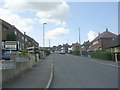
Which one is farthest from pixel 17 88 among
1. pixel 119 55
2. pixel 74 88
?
pixel 119 55

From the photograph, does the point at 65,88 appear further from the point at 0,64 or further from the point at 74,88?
the point at 0,64

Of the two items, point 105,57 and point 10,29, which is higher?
point 10,29

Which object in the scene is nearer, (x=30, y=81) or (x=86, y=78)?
(x=30, y=81)

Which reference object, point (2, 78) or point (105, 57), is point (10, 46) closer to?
point (2, 78)

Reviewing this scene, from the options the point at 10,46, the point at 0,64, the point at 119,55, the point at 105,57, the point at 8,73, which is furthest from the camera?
the point at 105,57

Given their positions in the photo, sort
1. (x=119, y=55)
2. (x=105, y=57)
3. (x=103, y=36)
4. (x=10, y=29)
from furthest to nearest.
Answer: (x=103, y=36) → (x=10, y=29) → (x=105, y=57) → (x=119, y=55)

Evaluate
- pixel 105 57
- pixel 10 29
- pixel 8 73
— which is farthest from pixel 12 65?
pixel 10 29

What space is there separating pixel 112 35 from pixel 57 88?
90.5 meters

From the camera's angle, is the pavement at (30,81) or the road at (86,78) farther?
the road at (86,78)

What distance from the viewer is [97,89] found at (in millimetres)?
13234

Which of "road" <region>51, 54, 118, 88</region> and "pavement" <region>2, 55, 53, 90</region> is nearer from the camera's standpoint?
"pavement" <region>2, 55, 53, 90</region>

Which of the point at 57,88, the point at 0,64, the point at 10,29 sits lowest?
the point at 57,88

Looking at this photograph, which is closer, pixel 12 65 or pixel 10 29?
pixel 12 65

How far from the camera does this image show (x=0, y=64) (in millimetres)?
15133
